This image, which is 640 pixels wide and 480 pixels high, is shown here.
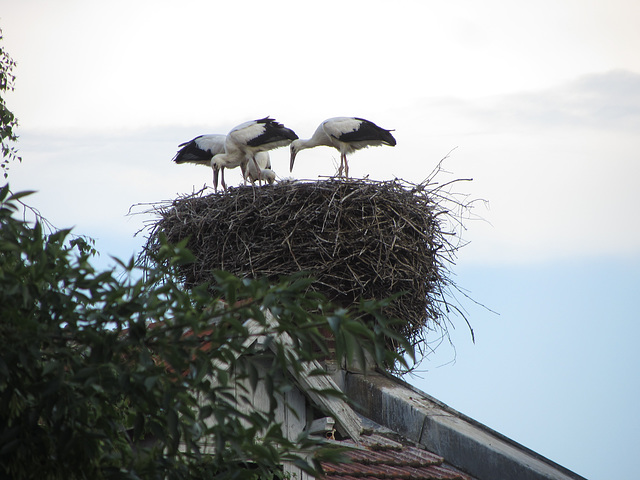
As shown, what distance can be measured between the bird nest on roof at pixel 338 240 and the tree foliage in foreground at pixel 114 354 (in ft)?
14.1

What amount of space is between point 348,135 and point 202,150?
2255mm

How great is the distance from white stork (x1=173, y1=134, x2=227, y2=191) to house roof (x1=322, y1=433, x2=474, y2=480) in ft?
18.2

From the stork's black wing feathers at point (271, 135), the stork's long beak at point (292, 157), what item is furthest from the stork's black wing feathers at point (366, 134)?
the stork's long beak at point (292, 157)

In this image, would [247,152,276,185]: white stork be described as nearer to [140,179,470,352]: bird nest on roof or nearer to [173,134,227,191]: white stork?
[173,134,227,191]: white stork

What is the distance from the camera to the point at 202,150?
A: 10.4 meters

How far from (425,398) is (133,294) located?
454cm

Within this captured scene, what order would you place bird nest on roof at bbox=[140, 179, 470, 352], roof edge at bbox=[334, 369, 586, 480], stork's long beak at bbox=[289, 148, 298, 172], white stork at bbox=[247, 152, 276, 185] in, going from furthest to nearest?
stork's long beak at bbox=[289, 148, 298, 172], white stork at bbox=[247, 152, 276, 185], bird nest on roof at bbox=[140, 179, 470, 352], roof edge at bbox=[334, 369, 586, 480]

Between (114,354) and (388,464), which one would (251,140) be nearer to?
(388,464)

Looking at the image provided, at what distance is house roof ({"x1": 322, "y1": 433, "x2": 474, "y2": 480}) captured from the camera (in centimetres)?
455

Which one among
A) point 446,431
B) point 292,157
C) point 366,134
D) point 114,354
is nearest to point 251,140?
point 292,157

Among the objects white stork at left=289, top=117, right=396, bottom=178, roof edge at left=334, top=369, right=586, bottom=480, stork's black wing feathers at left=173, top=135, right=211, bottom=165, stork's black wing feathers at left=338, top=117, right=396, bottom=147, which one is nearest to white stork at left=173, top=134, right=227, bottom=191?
stork's black wing feathers at left=173, top=135, right=211, bottom=165

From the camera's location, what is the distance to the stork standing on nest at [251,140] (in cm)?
950

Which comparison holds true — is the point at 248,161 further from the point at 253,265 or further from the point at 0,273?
the point at 0,273

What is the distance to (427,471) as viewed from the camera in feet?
16.5
